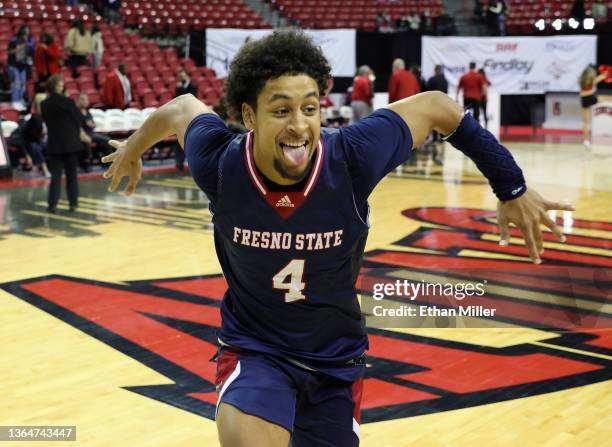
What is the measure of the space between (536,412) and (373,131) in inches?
97.5

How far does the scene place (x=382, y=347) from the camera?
5934 millimetres

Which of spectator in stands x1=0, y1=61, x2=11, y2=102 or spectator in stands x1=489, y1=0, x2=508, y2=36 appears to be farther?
spectator in stands x1=489, y1=0, x2=508, y2=36

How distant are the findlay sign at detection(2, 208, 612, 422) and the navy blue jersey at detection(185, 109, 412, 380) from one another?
1.96 m

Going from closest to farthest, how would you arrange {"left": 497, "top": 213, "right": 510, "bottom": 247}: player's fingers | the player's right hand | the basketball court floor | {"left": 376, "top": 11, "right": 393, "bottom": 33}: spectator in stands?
1. {"left": 497, "top": 213, "right": 510, "bottom": 247}: player's fingers
2. the player's right hand
3. the basketball court floor
4. {"left": 376, "top": 11, "right": 393, "bottom": 33}: spectator in stands

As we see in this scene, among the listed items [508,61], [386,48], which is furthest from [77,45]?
[508,61]

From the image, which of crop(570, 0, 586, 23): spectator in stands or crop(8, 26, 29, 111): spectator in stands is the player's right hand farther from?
crop(570, 0, 586, 23): spectator in stands

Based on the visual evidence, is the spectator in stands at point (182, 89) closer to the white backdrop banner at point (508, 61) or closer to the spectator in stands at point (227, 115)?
the spectator in stands at point (227, 115)

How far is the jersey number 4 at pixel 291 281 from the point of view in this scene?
2.78 metres

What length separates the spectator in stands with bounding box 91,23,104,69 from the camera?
57.5ft

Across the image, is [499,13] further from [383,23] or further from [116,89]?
[116,89]

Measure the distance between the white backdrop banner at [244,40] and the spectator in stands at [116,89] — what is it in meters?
4.43

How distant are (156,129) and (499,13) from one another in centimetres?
2162

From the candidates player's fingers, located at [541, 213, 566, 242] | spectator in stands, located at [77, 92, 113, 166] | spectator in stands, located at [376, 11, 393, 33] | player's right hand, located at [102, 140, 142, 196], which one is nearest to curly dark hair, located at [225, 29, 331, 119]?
player's right hand, located at [102, 140, 142, 196]

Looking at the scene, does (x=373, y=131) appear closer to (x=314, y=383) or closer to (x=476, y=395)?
(x=314, y=383)
